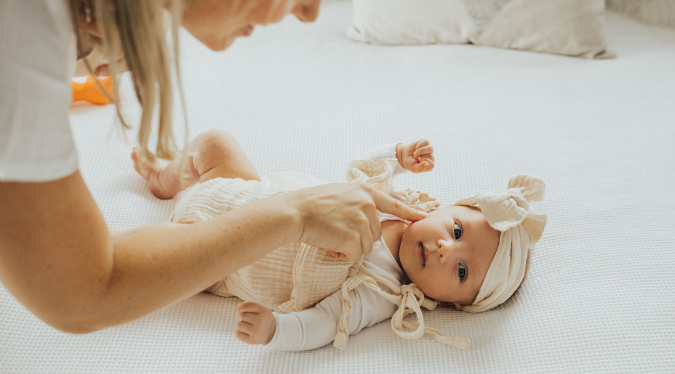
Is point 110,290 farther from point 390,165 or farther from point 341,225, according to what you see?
point 390,165

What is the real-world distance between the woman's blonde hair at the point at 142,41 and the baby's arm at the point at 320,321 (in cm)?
42

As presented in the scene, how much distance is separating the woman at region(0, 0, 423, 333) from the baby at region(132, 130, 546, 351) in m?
0.29

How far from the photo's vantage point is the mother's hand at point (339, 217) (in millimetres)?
801

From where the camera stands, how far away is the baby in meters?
0.99

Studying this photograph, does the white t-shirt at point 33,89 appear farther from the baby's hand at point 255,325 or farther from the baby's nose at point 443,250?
the baby's nose at point 443,250

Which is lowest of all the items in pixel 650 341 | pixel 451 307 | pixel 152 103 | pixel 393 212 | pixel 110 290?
pixel 451 307

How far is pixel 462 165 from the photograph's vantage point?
1.33 metres

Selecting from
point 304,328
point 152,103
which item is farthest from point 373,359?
point 152,103

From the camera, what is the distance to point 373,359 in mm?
920

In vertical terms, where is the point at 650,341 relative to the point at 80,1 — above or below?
below

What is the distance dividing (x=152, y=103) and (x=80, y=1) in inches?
5.3

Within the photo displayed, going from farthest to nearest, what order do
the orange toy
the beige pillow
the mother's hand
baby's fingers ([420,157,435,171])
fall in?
the beige pillow → the orange toy → baby's fingers ([420,157,435,171]) → the mother's hand

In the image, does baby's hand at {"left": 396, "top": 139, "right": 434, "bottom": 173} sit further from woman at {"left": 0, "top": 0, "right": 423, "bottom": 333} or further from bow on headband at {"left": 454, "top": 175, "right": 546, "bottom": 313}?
woman at {"left": 0, "top": 0, "right": 423, "bottom": 333}

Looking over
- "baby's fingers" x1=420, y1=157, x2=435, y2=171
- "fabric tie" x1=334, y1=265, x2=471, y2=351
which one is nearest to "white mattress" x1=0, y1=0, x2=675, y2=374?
"fabric tie" x1=334, y1=265, x2=471, y2=351
